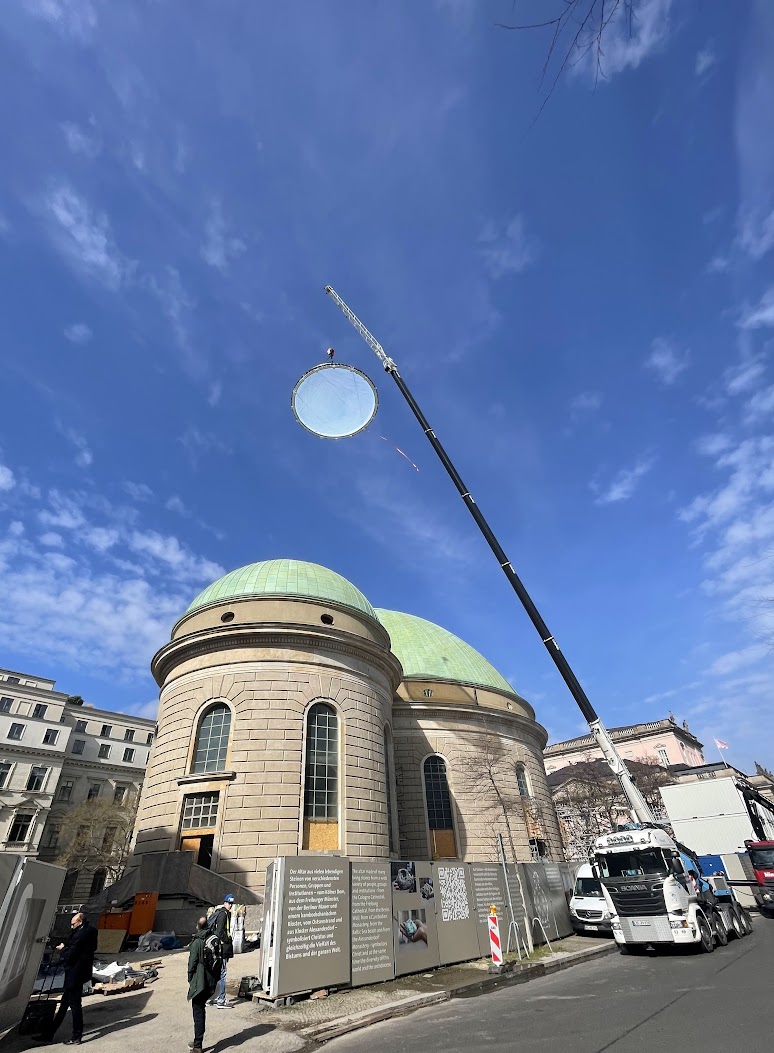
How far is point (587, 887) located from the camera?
1953 centimetres

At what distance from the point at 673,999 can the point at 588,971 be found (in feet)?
13.7

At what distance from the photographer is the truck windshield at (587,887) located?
19.1m

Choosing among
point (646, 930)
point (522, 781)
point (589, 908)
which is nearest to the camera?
point (646, 930)

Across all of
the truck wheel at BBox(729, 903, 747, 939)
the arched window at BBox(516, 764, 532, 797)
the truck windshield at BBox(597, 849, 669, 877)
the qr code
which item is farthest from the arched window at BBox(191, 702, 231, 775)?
the arched window at BBox(516, 764, 532, 797)

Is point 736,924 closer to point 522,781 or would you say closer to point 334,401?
point 522,781

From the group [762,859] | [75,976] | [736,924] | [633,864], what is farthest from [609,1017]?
[762,859]

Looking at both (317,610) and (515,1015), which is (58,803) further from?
(515,1015)

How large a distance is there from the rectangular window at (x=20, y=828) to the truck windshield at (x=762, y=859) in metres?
53.8

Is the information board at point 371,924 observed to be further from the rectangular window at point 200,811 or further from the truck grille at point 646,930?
the rectangular window at point 200,811

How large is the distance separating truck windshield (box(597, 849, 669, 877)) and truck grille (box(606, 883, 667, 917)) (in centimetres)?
44

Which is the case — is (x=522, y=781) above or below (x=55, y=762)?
below

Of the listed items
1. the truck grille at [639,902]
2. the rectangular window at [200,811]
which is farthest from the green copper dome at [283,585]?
the truck grille at [639,902]

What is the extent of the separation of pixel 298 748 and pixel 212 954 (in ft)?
48.1

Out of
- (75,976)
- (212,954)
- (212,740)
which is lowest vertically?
(75,976)
